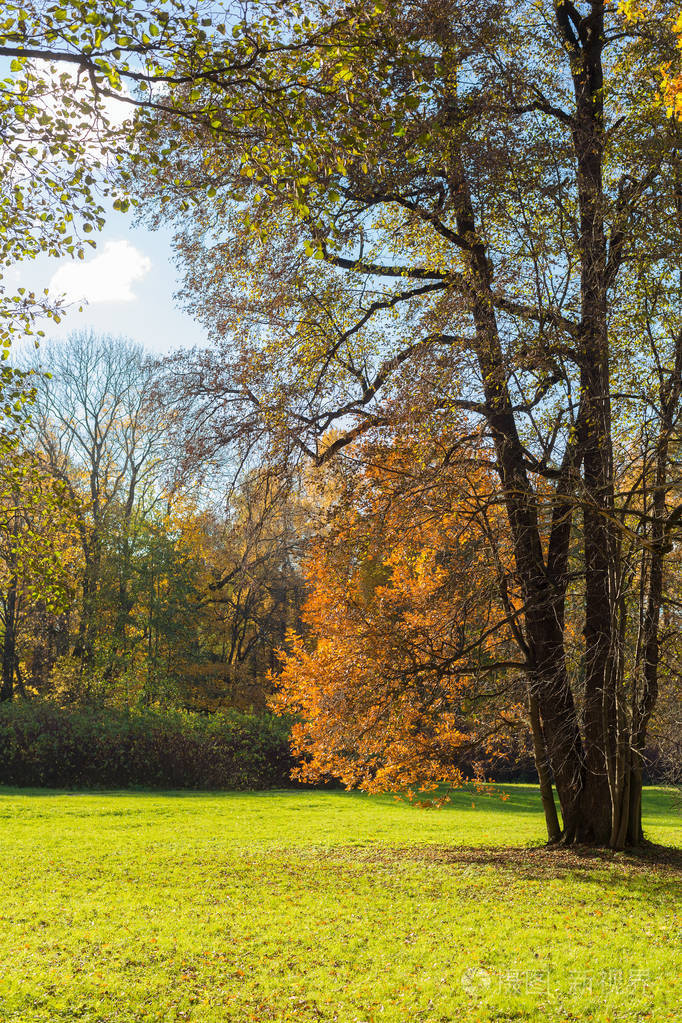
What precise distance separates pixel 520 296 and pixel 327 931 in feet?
23.8

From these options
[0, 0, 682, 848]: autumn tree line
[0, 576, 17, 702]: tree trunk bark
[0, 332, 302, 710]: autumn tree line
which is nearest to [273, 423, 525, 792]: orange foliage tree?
[0, 0, 682, 848]: autumn tree line

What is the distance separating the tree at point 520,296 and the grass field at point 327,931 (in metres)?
2.32

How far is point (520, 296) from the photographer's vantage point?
31.9 feet

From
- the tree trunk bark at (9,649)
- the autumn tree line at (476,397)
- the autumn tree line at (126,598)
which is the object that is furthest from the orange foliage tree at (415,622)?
the tree trunk bark at (9,649)

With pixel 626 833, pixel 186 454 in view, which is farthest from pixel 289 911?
pixel 186 454

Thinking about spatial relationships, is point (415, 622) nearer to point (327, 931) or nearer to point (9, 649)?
point (327, 931)

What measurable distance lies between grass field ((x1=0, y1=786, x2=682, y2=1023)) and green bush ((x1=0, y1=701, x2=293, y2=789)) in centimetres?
850

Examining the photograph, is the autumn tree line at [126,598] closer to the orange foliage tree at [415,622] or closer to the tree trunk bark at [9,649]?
the tree trunk bark at [9,649]

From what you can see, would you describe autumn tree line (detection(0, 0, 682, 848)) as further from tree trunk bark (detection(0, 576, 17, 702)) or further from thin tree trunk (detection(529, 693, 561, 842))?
tree trunk bark (detection(0, 576, 17, 702))

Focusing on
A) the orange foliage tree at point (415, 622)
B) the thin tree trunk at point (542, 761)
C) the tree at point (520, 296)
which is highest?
the tree at point (520, 296)

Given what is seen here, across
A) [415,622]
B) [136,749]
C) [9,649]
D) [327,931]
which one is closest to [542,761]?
[415,622]

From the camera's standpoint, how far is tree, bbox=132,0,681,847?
8.85 metres

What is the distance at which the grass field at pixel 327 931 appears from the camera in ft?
17.9

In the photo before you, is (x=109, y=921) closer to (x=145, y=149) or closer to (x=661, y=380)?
(x=145, y=149)
